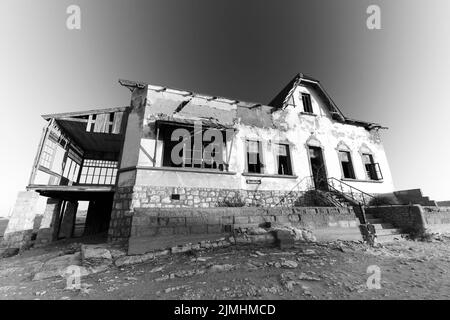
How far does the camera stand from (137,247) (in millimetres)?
5695

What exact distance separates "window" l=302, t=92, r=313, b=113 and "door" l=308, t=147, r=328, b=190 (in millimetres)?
2960

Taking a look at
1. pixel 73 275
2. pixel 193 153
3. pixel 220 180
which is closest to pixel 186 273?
pixel 73 275

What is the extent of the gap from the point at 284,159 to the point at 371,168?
7050mm

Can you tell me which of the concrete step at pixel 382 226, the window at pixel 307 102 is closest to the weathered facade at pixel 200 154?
the window at pixel 307 102

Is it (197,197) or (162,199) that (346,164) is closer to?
(197,197)

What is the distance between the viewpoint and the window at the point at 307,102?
13.6 meters

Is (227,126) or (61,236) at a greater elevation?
(227,126)

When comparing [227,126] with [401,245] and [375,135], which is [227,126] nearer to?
[401,245]

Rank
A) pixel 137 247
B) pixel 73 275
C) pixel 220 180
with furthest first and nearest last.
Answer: pixel 220 180, pixel 137 247, pixel 73 275

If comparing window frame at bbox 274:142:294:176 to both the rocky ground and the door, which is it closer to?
the door

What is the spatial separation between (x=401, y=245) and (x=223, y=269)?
7.09 metres

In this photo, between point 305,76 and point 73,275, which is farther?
point 305,76

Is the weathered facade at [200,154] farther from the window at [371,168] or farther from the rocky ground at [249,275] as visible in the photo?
the rocky ground at [249,275]
